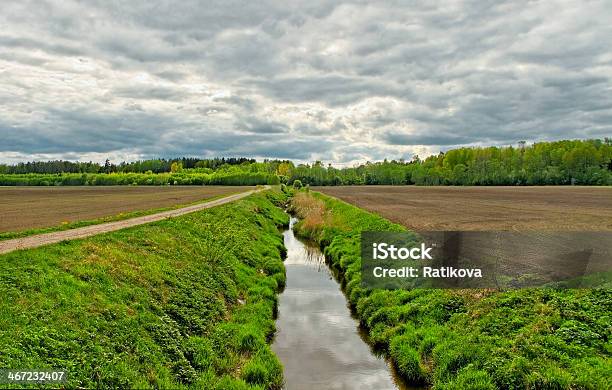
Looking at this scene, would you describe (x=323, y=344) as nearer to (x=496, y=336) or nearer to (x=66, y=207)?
(x=496, y=336)

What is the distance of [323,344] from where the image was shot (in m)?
17.2

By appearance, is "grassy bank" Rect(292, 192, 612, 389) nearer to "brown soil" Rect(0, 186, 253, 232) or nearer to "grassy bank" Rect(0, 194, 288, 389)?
"grassy bank" Rect(0, 194, 288, 389)

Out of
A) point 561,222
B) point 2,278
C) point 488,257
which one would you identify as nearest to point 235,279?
point 2,278

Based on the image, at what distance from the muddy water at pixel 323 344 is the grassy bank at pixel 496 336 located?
879mm

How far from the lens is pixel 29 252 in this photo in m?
16.2

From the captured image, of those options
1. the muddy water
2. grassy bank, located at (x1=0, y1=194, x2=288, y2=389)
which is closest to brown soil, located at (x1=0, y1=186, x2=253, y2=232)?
grassy bank, located at (x1=0, y1=194, x2=288, y2=389)

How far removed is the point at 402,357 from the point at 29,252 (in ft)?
49.0

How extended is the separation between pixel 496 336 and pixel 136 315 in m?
12.0

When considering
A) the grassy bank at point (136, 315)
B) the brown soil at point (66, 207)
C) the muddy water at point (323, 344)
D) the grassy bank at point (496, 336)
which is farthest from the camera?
the brown soil at point (66, 207)

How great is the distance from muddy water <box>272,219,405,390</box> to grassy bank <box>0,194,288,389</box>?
0.87 m

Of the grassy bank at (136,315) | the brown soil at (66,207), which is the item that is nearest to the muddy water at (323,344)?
the grassy bank at (136,315)

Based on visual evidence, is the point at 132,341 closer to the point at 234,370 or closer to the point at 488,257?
the point at 234,370

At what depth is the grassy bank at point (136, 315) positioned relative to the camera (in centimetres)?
1048

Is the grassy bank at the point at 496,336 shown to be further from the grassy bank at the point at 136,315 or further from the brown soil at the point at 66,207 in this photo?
the brown soil at the point at 66,207
